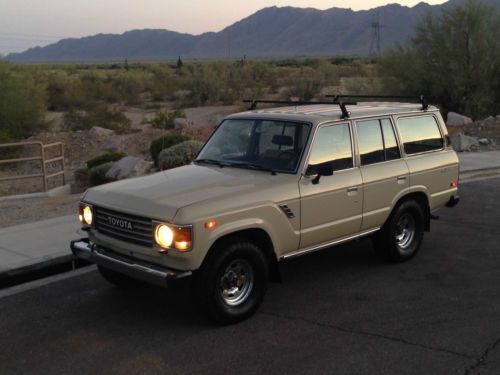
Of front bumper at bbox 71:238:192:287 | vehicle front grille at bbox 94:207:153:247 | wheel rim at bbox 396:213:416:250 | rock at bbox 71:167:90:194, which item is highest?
vehicle front grille at bbox 94:207:153:247

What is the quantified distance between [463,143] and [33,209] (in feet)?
39.4

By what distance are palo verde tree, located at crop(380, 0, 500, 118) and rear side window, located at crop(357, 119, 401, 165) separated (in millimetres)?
17934

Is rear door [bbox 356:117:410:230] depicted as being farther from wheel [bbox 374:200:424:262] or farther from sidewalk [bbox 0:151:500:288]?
sidewalk [bbox 0:151:500:288]

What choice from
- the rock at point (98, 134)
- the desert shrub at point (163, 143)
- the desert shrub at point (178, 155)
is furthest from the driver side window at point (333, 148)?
the rock at point (98, 134)

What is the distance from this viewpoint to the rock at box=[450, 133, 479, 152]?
17.8 meters

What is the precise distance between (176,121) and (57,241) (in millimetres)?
17685

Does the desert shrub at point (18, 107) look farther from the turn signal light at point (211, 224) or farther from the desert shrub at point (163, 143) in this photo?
the turn signal light at point (211, 224)

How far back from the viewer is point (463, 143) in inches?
701

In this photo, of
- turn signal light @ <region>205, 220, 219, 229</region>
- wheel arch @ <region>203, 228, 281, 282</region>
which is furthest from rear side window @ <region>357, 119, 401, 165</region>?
turn signal light @ <region>205, 220, 219, 229</region>

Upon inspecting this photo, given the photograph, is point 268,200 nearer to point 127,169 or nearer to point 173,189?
point 173,189

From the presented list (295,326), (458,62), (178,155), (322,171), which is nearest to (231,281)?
(295,326)

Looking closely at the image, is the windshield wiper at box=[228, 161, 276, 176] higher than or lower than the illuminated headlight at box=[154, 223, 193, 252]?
higher

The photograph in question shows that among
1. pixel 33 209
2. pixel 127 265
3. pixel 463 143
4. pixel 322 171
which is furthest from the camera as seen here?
pixel 463 143

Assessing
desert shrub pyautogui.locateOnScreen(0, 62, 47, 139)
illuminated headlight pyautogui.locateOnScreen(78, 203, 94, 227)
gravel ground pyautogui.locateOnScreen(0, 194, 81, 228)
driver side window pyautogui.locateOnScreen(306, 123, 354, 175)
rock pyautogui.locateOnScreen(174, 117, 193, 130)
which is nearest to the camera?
illuminated headlight pyautogui.locateOnScreen(78, 203, 94, 227)
